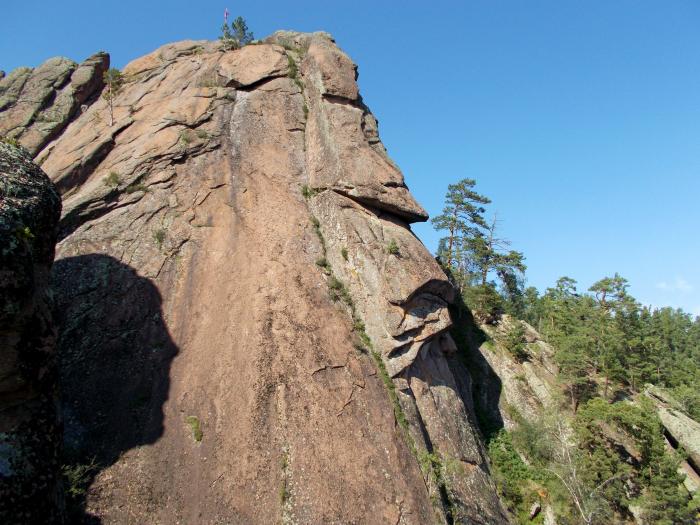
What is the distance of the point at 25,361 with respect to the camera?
35.2 ft

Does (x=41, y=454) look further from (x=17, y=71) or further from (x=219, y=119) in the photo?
(x=17, y=71)

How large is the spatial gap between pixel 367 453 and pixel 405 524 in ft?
7.59

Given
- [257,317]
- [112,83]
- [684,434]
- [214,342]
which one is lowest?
[684,434]

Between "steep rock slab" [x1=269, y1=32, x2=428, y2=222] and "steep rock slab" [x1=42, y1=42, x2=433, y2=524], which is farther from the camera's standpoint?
"steep rock slab" [x1=269, y1=32, x2=428, y2=222]

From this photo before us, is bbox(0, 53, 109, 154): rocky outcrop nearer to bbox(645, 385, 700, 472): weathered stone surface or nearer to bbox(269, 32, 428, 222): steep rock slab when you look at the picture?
bbox(269, 32, 428, 222): steep rock slab

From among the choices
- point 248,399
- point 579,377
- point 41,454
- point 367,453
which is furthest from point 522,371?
point 41,454

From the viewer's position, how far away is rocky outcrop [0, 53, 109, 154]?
31.0m

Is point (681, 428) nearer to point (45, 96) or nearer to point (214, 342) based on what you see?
point (214, 342)

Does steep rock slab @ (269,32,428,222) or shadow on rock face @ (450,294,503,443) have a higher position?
steep rock slab @ (269,32,428,222)

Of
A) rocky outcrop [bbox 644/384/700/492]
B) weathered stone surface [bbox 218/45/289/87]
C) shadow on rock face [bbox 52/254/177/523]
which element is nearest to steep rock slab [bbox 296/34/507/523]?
weathered stone surface [bbox 218/45/289/87]

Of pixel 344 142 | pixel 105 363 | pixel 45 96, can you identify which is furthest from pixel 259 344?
pixel 45 96

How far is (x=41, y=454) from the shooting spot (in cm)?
1062

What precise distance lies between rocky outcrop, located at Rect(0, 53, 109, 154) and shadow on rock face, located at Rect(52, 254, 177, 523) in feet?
61.6

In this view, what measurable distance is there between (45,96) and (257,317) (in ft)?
95.5
